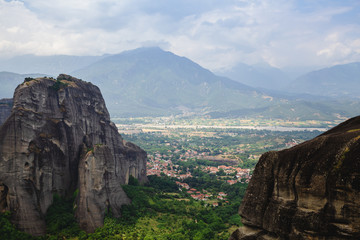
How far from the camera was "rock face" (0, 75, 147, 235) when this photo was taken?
905 inches

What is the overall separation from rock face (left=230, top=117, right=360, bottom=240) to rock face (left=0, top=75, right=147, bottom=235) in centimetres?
1699

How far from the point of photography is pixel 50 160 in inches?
1029

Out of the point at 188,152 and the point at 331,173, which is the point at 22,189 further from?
the point at 188,152

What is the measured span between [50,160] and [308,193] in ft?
75.8

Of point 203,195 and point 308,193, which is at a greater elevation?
point 308,193

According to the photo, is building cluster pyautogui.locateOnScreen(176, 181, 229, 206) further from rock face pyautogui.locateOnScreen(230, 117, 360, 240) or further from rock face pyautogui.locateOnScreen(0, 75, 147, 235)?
rock face pyautogui.locateOnScreen(230, 117, 360, 240)

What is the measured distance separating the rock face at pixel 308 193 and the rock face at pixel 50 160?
17.0 m

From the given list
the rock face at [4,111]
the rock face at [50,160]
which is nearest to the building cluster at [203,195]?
the rock face at [50,160]

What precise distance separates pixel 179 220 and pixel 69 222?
12247 millimetres

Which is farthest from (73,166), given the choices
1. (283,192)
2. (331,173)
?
(331,173)

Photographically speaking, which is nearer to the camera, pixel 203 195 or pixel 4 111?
pixel 4 111

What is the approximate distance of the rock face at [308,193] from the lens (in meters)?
9.38

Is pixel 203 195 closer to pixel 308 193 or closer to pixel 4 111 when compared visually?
pixel 4 111

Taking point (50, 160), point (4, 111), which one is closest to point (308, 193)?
point (50, 160)
